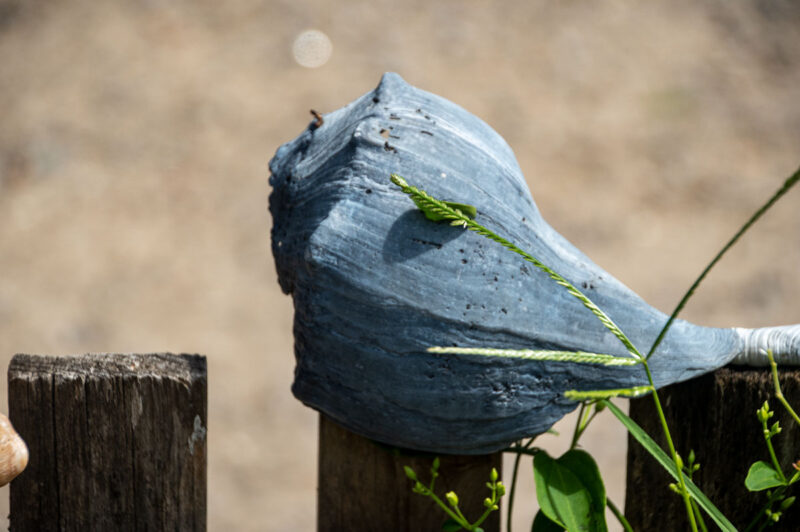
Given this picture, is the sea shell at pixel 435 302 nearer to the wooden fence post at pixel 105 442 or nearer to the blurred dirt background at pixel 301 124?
the wooden fence post at pixel 105 442

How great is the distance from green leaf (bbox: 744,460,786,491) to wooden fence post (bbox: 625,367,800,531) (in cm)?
9

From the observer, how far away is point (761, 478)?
3.18 ft

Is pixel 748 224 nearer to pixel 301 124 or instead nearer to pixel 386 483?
pixel 386 483

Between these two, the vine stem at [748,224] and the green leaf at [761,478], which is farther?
the green leaf at [761,478]

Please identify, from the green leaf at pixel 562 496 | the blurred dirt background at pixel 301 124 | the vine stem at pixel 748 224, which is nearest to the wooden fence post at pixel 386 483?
the green leaf at pixel 562 496

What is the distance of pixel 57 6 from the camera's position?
12.4ft

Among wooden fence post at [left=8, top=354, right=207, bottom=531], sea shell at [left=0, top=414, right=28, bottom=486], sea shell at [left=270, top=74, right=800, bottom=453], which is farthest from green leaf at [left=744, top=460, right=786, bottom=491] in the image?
sea shell at [left=0, top=414, right=28, bottom=486]

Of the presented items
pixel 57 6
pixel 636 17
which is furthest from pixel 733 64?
pixel 57 6

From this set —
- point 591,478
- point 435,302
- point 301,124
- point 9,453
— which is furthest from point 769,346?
point 301,124

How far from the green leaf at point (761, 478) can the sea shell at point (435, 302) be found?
15cm

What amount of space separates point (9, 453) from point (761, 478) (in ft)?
2.78

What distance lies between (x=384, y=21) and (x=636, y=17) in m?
1.15

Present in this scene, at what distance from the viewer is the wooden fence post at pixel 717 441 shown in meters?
1.07

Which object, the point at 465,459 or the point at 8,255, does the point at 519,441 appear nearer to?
→ the point at 465,459
